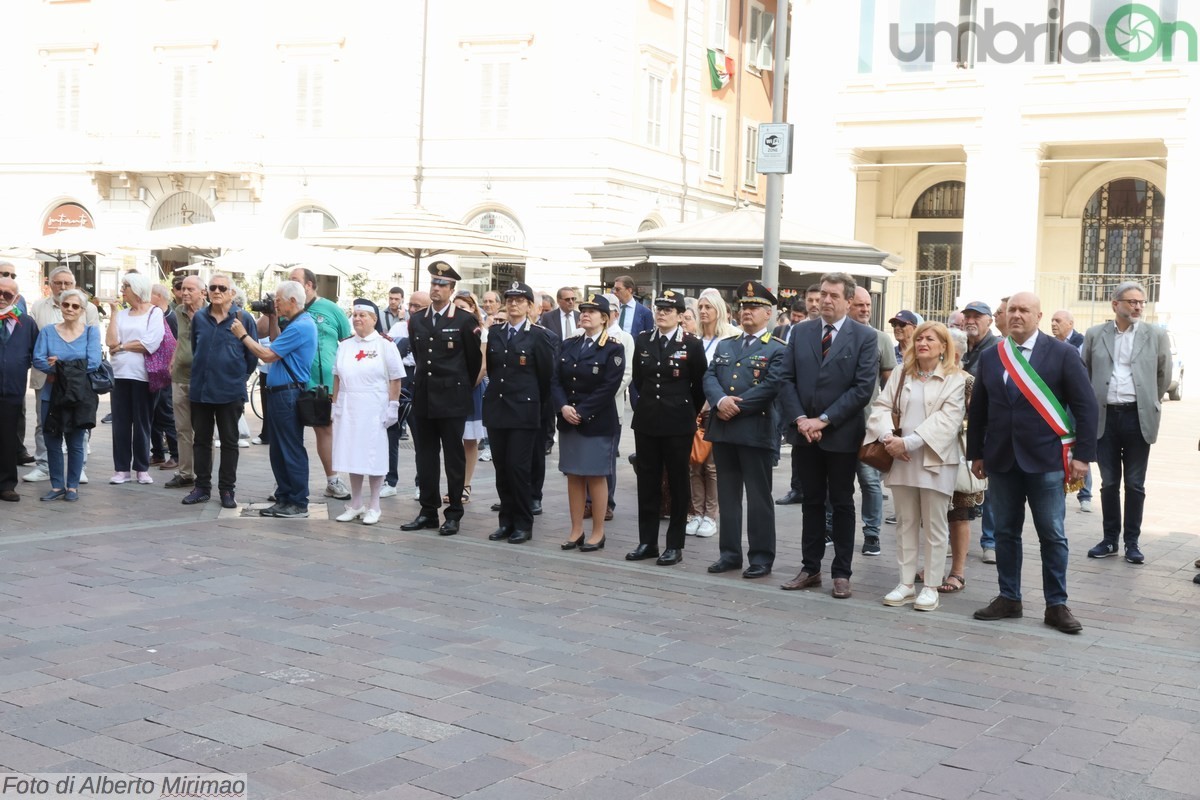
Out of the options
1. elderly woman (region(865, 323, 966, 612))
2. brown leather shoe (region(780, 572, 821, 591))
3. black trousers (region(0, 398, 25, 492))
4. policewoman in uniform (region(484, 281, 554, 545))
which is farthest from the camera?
black trousers (region(0, 398, 25, 492))

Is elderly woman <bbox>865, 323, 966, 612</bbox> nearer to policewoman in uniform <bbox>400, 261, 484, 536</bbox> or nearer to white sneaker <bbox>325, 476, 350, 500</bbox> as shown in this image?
policewoman in uniform <bbox>400, 261, 484, 536</bbox>

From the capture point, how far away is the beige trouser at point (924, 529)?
783cm

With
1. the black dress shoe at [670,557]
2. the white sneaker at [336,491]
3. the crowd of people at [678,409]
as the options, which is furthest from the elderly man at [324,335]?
the black dress shoe at [670,557]

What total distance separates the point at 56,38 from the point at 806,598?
3496cm

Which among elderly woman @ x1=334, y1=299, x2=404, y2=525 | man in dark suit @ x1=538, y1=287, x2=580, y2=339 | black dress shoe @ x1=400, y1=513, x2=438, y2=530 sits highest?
man in dark suit @ x1=538, y1=287, x2=580, y2=339

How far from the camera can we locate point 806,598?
26.2 ft

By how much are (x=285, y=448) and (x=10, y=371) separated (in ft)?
7.97

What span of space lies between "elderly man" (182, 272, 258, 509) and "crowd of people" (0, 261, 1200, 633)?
18mm

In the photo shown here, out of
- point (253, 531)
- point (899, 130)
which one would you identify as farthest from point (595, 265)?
point (899, 130)

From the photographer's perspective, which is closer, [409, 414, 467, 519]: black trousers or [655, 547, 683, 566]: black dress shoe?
[655, 547, 683, 566]: black dress shoe

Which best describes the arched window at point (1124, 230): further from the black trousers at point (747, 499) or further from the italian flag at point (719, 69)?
the black trousers at point (747, 499)

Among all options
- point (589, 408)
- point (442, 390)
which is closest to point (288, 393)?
point (442, 390)

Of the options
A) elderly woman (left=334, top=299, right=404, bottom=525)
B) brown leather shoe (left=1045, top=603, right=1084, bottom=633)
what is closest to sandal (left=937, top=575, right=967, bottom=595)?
brown leather shoe (left=1045, top=603, right=1084, bottom=633)

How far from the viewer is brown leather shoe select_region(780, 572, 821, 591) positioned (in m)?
8.19
